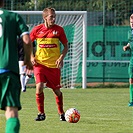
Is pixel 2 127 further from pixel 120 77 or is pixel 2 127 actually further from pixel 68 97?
pixel 120 77

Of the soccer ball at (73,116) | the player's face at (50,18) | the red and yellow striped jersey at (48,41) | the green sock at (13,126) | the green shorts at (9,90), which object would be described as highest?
the player's face at (50,18)

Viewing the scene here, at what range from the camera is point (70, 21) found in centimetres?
2389

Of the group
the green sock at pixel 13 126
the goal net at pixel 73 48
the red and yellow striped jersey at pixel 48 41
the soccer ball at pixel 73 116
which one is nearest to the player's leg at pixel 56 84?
the red and yellow striped jersey at pixel 48 41

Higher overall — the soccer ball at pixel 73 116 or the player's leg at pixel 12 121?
the player's leg at pixel 12 121

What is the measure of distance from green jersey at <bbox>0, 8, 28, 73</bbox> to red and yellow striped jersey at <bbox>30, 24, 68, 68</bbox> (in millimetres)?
4123

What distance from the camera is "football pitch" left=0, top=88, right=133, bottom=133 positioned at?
404 inches

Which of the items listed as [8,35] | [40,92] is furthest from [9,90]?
[40,92]

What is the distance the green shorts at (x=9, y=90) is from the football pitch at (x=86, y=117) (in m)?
2.36

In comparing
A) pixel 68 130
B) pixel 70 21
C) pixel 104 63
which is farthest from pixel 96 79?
pixel 68 130

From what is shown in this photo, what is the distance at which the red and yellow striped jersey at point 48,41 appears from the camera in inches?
468

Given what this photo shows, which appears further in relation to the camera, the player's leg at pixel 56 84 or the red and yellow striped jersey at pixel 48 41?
the red and yellow striped jersey at pixel 48 41

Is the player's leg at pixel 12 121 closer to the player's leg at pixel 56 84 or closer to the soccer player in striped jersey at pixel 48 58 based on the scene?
the soccer player in striped jersey at pixel 48 58

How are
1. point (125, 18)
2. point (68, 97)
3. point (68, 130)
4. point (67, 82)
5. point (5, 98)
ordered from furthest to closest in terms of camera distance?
point (125, 18), point (67, 82), point (68, 97), point (68, 130), point (5, 98)

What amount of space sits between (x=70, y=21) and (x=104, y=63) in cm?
201
